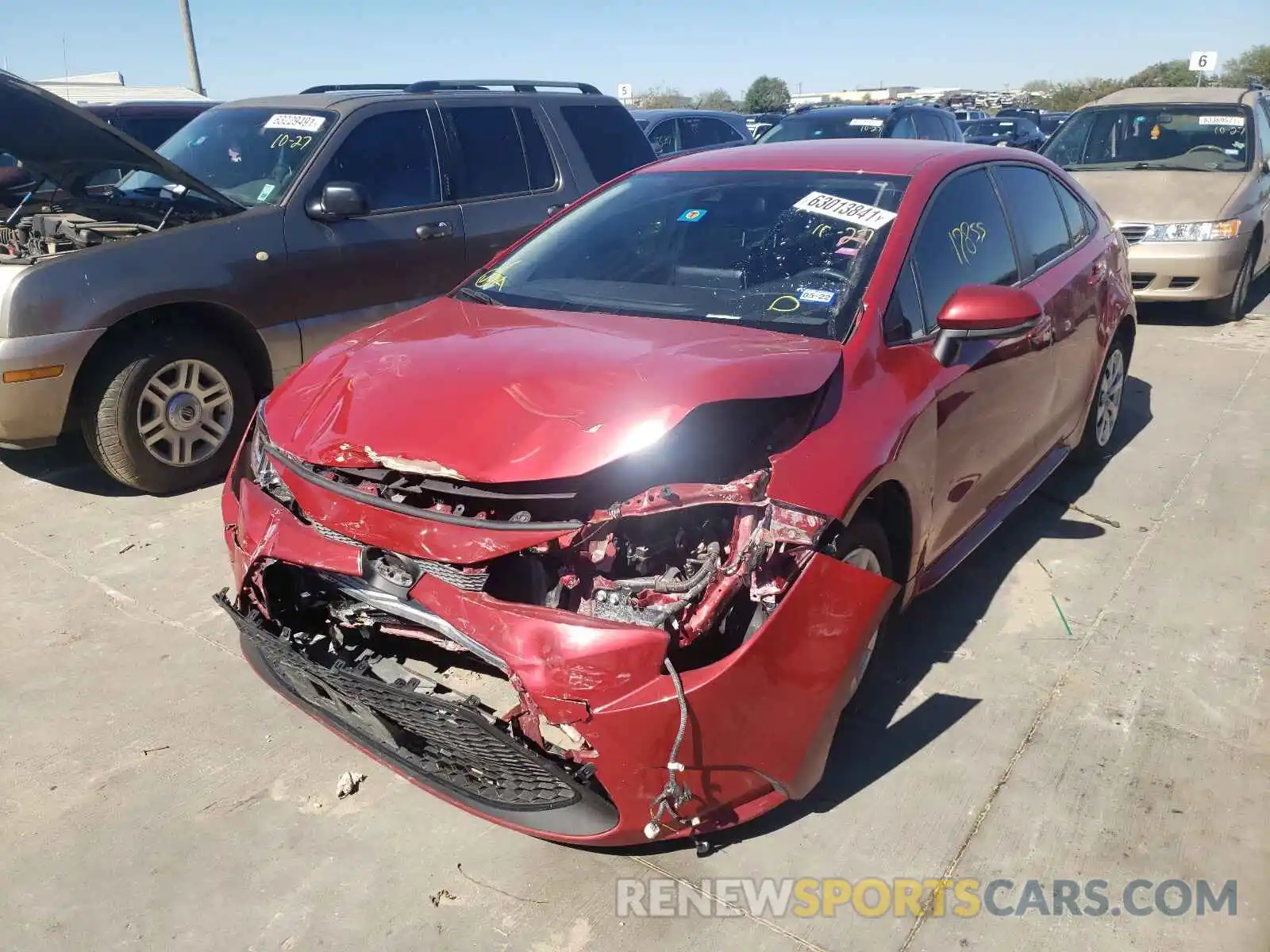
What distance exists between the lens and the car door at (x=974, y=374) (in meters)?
3.23

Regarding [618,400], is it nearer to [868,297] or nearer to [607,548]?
[607,548]

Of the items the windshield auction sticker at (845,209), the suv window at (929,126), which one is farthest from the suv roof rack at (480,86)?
the suv window at (929,126)

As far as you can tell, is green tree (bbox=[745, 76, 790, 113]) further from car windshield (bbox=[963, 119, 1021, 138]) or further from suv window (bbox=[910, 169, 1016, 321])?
suv window (bbox=[910, 169, 1016, 321])

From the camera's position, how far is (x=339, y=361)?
3.04 metres

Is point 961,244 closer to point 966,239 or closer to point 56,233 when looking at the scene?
point 966,239

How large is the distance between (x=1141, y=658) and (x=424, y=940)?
2.58 metres

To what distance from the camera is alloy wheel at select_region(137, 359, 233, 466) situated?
477 cm

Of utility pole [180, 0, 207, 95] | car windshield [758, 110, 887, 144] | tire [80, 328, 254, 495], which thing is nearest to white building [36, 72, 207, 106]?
utility pole [180, 0, 207, 95]

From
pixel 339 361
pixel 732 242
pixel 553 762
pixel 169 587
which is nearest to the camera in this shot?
pixel 553 762

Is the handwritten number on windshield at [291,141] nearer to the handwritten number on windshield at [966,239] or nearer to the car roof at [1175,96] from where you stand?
the handwritten number on windshield at [966,239]

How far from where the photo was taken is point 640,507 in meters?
2.38

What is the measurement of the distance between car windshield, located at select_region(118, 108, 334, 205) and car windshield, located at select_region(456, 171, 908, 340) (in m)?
2.20

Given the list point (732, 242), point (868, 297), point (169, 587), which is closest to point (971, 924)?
point (868, 297)

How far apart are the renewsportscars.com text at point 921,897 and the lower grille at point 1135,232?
678 centimetres
